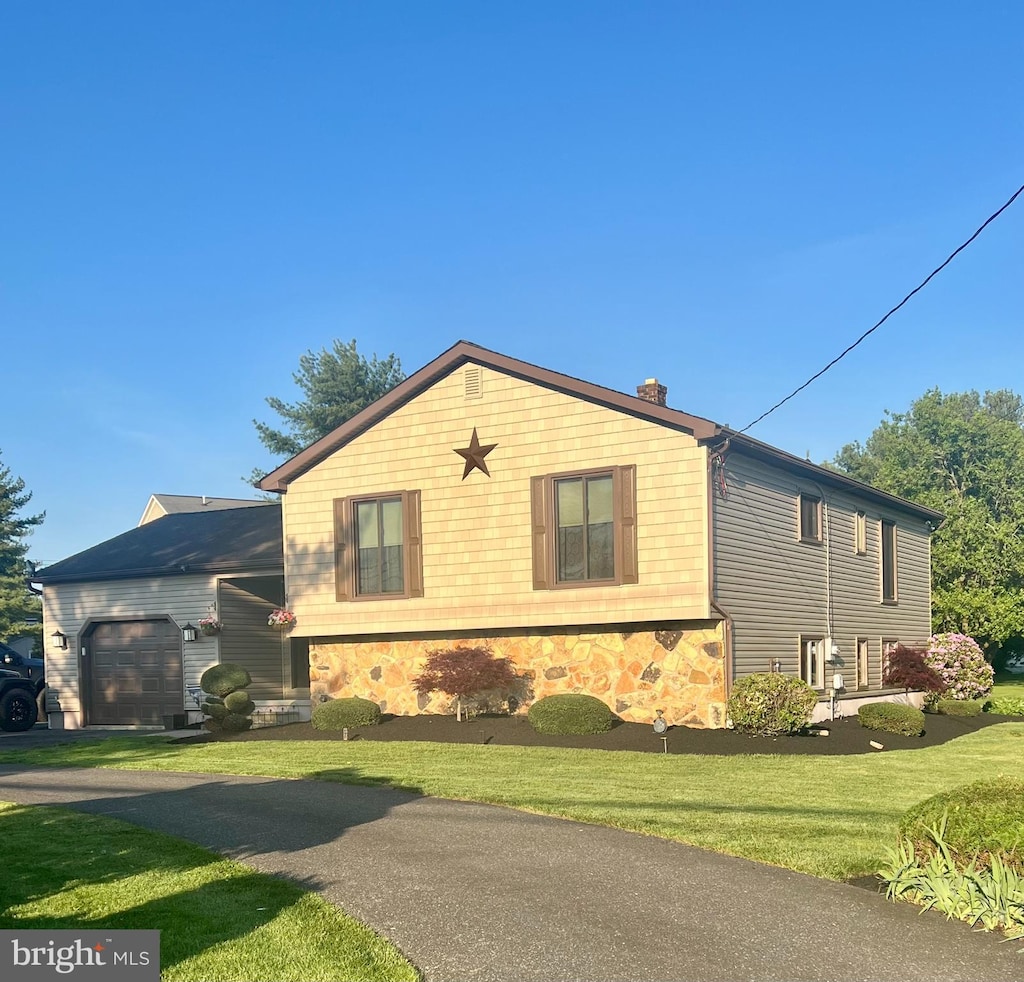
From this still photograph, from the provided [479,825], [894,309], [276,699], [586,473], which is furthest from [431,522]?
[479,825]

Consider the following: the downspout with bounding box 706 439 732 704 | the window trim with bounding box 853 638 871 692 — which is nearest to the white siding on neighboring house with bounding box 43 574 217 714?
the downspout with bounding box 706 439 732 704

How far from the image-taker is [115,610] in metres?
29.0

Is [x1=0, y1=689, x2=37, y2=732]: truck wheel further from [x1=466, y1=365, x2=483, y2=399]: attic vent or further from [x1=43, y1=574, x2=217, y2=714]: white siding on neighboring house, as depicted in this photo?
[x1=466, y1=365, x2=483, y2=399]: attic vent

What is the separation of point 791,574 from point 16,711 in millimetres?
19792

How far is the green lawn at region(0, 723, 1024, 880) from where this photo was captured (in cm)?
1080

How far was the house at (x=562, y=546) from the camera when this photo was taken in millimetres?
20891

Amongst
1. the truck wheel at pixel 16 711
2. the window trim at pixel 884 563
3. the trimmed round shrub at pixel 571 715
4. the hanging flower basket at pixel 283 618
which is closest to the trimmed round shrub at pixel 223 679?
the hanging flower basket at pixel 283 618

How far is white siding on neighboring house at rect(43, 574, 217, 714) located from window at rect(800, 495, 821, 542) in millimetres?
13894

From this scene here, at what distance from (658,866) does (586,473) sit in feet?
42.0

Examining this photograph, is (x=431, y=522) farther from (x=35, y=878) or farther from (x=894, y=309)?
Result: (x=35, y=878)

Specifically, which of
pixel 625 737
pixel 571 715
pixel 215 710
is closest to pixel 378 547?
pixel 215 710

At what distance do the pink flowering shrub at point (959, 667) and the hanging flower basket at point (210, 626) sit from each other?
59.9 ft

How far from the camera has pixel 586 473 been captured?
21.8 meters

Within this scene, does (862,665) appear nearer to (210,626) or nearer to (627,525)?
(627,525)
